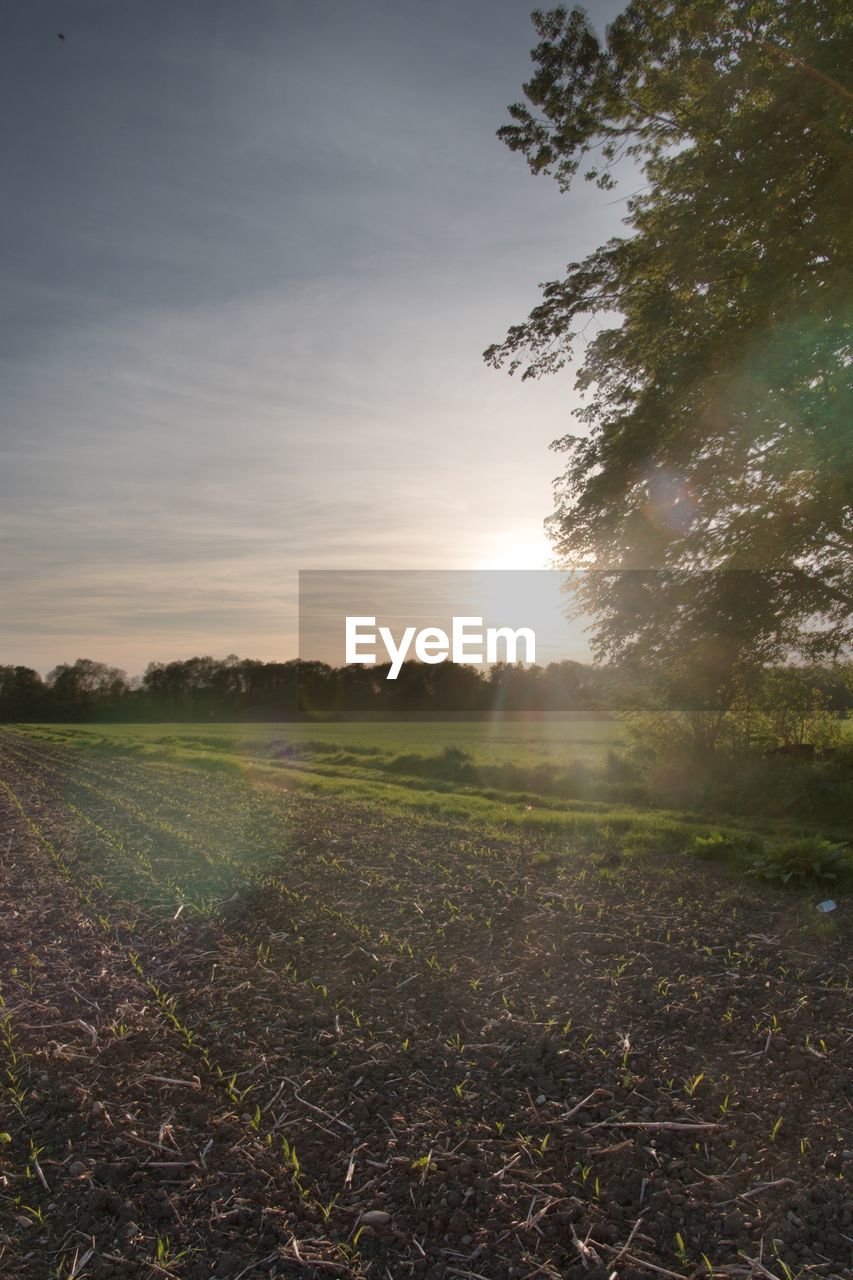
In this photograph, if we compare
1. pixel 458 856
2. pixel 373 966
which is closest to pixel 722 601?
pixel 458 856

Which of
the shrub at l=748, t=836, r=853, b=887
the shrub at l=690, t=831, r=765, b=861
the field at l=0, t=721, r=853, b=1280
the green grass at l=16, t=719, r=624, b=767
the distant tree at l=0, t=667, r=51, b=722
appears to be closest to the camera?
the field at l=0, t=721, r=853, b=1280

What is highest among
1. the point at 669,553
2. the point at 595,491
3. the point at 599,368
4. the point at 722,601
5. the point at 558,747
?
the point at 599,368

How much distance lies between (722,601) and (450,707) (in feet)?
139

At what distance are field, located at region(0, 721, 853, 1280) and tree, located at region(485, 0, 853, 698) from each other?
695 cm

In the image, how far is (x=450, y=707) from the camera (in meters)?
58.2

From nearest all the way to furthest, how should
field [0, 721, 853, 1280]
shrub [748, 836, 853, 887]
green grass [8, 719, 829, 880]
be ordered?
field [0, 721, 853, 1280]
shrub [748, 836, 853, 887]
green grass [8, 719, 829, 880]

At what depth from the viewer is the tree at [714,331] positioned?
13.3 metres

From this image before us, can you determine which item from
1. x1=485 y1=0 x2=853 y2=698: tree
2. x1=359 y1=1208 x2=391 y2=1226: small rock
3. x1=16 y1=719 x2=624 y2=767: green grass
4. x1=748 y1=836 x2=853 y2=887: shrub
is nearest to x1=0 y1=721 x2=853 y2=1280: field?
x1=359 y1=1208 x2=391 y2=1226: small rock

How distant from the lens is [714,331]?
15.2 metres

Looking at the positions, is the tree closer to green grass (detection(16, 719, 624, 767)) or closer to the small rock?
green grass (detection(16, 719, 624, 767))

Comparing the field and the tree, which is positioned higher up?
the tree

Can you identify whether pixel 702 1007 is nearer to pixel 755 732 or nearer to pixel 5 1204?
pixel 5 1204

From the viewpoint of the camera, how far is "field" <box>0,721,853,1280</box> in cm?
397

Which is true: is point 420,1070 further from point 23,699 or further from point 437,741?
point 23,699
